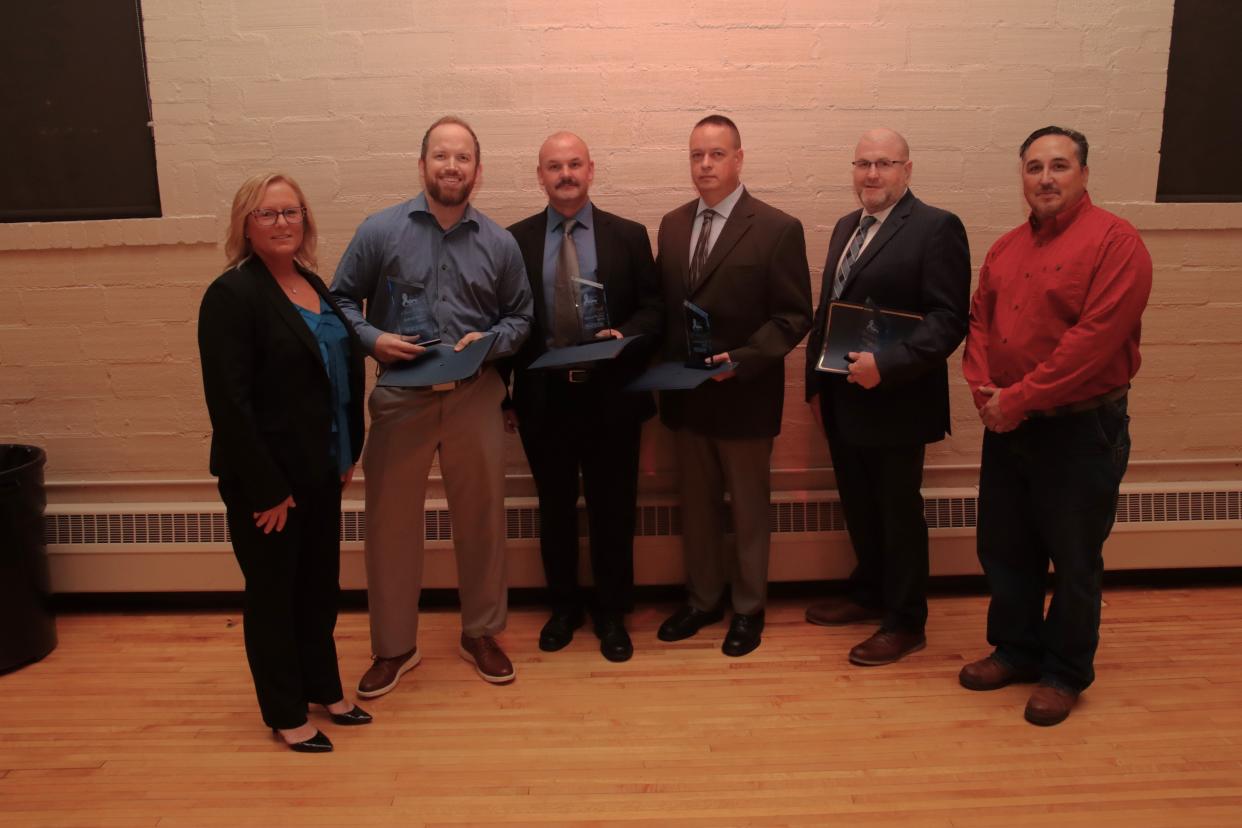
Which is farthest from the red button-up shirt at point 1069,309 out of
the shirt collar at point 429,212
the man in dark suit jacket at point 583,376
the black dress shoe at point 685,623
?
the shirt collar at point 429,212

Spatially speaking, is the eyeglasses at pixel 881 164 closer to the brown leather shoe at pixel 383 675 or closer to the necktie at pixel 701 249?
the necktie at pixel 701 249

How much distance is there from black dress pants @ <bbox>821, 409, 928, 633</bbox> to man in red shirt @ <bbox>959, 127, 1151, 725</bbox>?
10.1 inches

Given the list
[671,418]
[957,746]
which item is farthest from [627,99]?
[957,746]

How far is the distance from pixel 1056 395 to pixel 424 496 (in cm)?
194

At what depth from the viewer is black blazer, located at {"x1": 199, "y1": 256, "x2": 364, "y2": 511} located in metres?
2.48

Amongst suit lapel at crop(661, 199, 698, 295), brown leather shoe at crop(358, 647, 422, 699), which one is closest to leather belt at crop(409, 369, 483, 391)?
suit lapel at crop(661, 199, 698, 295)

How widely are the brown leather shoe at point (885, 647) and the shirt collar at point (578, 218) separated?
1.72m

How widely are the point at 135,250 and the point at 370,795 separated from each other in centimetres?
233

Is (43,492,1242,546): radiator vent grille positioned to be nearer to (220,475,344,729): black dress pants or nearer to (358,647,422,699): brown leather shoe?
(358,647,422,699): brown leather shoe

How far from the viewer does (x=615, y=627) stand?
343cm

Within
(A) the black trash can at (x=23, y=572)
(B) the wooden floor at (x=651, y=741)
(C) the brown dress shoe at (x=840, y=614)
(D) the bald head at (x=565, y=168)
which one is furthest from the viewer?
(C) the brown dress shoe at (x=840, y=614)

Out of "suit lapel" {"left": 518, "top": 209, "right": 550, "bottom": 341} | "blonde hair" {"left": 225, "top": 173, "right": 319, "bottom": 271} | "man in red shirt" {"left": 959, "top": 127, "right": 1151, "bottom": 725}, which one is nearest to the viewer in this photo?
"blonde hair" {"left": 225, "top": 173, "right": 319, "bottom": 271}

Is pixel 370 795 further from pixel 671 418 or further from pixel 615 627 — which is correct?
pixel 671 418

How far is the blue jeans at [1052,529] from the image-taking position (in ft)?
9.18
